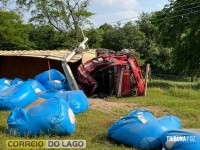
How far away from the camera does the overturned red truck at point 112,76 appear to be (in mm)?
14328

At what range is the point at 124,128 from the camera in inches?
253

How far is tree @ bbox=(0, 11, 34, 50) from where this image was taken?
36938 mm

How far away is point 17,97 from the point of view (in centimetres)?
962

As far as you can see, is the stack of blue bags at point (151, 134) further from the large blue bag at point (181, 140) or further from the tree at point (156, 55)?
the tree at point (156, 55)

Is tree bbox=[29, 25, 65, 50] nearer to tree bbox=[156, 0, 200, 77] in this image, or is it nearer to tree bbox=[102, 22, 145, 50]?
tree bbox=[102, 22, 145, 50]

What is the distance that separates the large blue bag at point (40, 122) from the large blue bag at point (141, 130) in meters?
0.85

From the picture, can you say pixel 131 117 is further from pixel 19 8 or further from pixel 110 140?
pixel 19 8

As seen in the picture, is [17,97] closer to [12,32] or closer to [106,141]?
[106,141]

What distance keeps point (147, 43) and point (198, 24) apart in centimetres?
2308

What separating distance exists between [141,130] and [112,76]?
27.5 feet

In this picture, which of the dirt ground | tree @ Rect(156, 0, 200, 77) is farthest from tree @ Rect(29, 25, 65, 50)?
the dirt ground

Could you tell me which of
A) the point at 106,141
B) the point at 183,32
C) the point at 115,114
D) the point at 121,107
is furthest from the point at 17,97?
the point at 183,32

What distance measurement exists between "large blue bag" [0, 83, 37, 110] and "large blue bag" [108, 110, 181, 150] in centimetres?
360

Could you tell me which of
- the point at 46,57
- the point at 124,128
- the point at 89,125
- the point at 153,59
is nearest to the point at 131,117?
the point at 124,128
